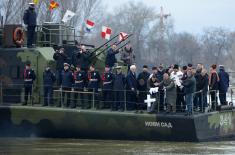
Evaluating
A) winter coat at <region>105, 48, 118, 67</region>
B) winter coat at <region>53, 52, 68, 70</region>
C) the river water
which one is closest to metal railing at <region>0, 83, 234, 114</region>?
winter coat at <region>53, 52, 68, 70</region>

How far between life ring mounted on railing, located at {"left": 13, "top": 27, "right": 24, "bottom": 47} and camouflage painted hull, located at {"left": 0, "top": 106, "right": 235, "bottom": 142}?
2.28 m

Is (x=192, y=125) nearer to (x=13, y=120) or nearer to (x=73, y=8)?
(x=13, y=120)

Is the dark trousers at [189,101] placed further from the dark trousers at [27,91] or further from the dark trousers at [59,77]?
the dark trousers at [27,91]

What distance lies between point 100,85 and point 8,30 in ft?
11.3

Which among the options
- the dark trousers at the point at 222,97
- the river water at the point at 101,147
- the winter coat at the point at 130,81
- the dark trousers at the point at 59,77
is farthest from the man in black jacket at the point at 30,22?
the dark trousers at the point at 222,97

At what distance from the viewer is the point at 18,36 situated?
87.0ft

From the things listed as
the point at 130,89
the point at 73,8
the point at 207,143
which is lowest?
the point at 207,143

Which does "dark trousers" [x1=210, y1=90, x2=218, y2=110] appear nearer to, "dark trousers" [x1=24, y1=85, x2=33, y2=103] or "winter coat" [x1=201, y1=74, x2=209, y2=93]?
"winter coat" [x1=201, y1=74, x2=209, y2=93]

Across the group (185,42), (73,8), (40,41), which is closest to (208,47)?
(185,42)

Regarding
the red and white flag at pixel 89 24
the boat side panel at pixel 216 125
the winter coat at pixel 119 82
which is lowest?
the boat side panel at pixel 216 125

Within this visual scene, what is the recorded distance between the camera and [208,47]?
337ft

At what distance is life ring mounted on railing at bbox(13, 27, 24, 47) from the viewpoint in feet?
86.6

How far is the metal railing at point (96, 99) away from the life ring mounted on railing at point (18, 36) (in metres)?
1.39

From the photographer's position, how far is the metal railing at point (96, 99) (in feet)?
81.9
